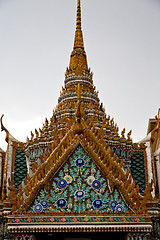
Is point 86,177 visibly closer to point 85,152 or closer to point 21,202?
point 85,152

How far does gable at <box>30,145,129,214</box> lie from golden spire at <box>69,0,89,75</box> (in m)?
7.38

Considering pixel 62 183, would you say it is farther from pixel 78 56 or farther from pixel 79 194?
pixel 78 56

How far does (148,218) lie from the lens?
8281 millimetres

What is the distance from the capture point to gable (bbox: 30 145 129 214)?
845 centimetres

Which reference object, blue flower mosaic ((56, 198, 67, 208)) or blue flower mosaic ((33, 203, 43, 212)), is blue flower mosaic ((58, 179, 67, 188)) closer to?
blue flower mosaic ((56, 198, 67, 208))

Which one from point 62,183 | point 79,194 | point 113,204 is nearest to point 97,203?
Result: point 113,204

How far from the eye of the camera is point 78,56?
1661cm

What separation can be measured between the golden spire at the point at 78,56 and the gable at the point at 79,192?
7375mm

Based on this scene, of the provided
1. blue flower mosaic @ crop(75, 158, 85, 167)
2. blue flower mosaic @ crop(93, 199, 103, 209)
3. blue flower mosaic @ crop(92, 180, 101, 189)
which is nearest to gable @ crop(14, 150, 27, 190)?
blue flower mosaic @ crop(75, 158, 85, 167)

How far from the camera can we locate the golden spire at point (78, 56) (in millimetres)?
15858

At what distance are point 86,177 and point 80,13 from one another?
11738 mm

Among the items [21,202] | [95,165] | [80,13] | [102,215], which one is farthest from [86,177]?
[80,13]

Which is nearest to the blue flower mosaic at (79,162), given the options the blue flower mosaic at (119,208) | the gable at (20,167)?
the blue flower mosaic at (119,208)

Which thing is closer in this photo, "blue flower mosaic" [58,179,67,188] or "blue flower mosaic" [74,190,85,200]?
"blue flower mosaic" [74,190,85,200]
